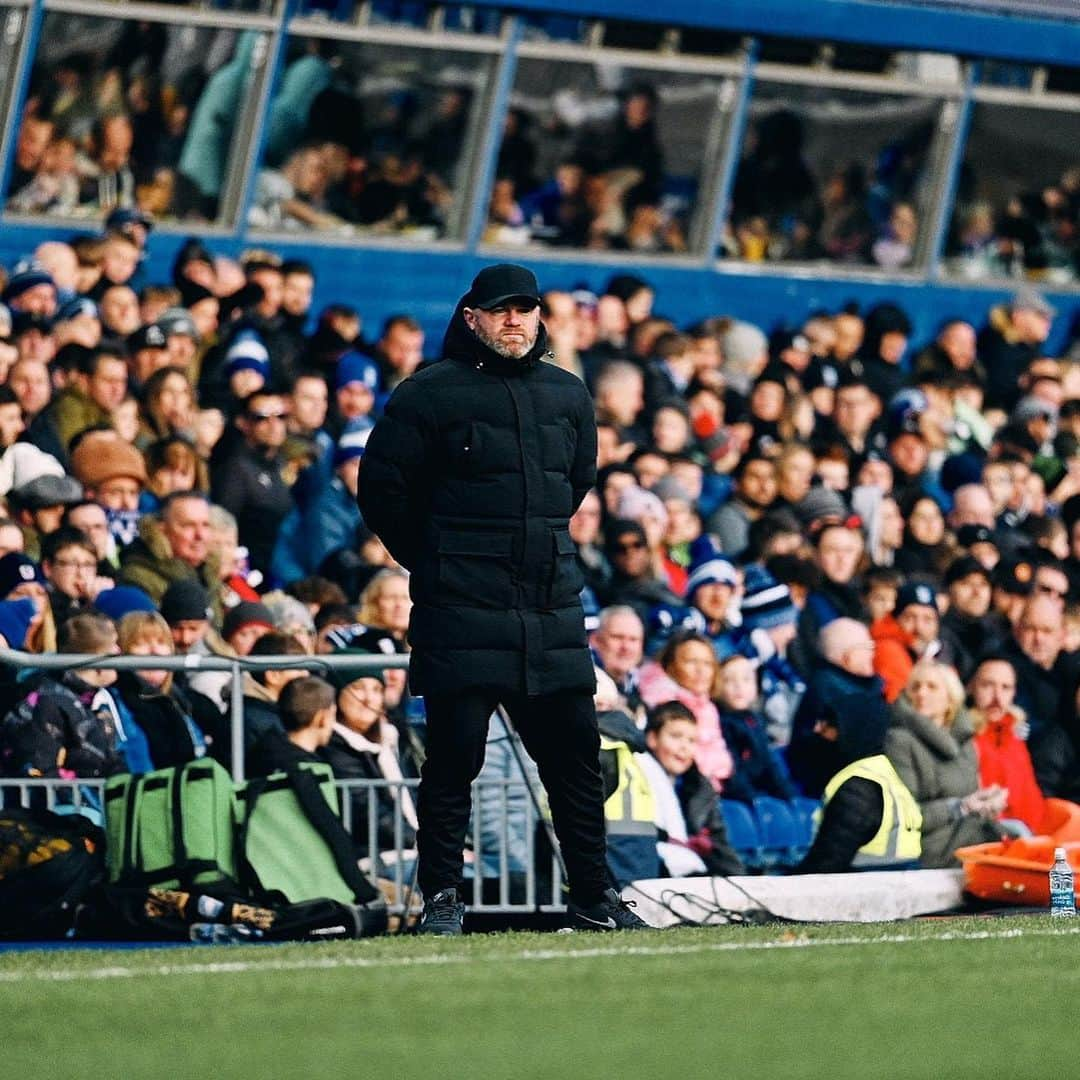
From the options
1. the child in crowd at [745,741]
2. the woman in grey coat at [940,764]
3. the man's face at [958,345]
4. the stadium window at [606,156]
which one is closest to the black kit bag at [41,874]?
the child in crowd at [745,741]

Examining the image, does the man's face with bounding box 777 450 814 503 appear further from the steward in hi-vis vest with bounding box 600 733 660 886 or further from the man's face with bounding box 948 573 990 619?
the steward in hi-vis vest with bounding box 600 733 660 886

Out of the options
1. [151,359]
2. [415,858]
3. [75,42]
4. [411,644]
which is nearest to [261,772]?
[415,858]

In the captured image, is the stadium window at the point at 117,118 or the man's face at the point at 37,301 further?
the stadium window at the point at 117,118

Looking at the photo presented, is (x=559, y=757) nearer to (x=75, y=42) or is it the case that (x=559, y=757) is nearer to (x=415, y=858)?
(x=415, y=858)

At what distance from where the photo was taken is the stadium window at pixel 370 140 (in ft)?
59.1

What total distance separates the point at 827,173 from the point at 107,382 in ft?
25.9

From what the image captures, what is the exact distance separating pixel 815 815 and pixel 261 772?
114 inches

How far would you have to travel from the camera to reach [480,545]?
28.7 ft

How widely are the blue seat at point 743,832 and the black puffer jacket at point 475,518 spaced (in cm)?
397

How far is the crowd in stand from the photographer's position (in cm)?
1162

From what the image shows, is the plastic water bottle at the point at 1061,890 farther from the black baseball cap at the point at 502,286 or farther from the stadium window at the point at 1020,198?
the stadium window at the point at 1020,198

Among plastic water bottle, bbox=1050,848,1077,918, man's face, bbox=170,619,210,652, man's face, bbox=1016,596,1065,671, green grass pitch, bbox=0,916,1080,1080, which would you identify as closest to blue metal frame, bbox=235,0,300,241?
man's face, bbox=1016,596,1065,671

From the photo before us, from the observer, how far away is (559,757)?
29.3ft

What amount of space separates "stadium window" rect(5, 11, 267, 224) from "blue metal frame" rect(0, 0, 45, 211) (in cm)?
3
